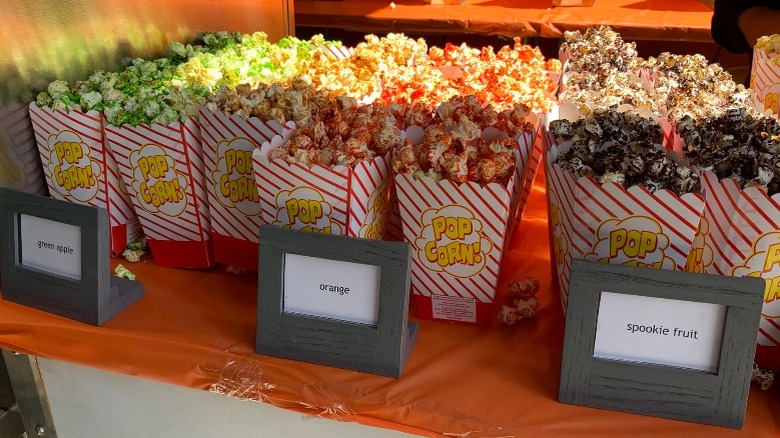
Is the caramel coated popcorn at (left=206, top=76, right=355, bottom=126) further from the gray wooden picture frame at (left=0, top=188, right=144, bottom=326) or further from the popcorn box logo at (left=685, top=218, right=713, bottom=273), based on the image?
the popcorn box logo at (left=685, top=218, right=713, bottom=273)

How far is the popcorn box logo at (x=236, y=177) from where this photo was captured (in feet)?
5.16

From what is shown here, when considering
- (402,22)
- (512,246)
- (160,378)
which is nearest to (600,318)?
(512,246)

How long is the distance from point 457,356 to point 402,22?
393 centimetres

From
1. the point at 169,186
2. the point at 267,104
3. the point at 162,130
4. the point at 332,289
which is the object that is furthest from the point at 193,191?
the point at 332,289

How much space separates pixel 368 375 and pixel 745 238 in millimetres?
713

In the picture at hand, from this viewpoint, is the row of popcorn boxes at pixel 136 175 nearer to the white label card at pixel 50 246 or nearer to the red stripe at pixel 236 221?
the red stripe at pixel 236 221

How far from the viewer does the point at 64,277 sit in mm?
1483

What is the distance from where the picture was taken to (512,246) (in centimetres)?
182

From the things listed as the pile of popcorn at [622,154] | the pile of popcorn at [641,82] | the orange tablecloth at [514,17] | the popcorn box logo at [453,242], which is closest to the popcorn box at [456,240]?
the popcorn box logo at [453,242]

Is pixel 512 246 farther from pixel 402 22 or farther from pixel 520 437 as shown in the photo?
pixel 402 22

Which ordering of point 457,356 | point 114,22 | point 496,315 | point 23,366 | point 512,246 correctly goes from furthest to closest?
1. point 114,22
2. point 512,246
3. point 23,366
4. point 496,315
5. point 457,356

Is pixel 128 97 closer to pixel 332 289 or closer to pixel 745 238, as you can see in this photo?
pixel 332 289

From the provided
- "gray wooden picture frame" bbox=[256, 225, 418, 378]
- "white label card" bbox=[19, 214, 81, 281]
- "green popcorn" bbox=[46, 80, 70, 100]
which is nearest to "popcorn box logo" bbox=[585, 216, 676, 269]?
"gray wooden picture frame" bbox=[256, 225, 418, 378]

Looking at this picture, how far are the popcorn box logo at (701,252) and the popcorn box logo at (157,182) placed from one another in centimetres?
112
